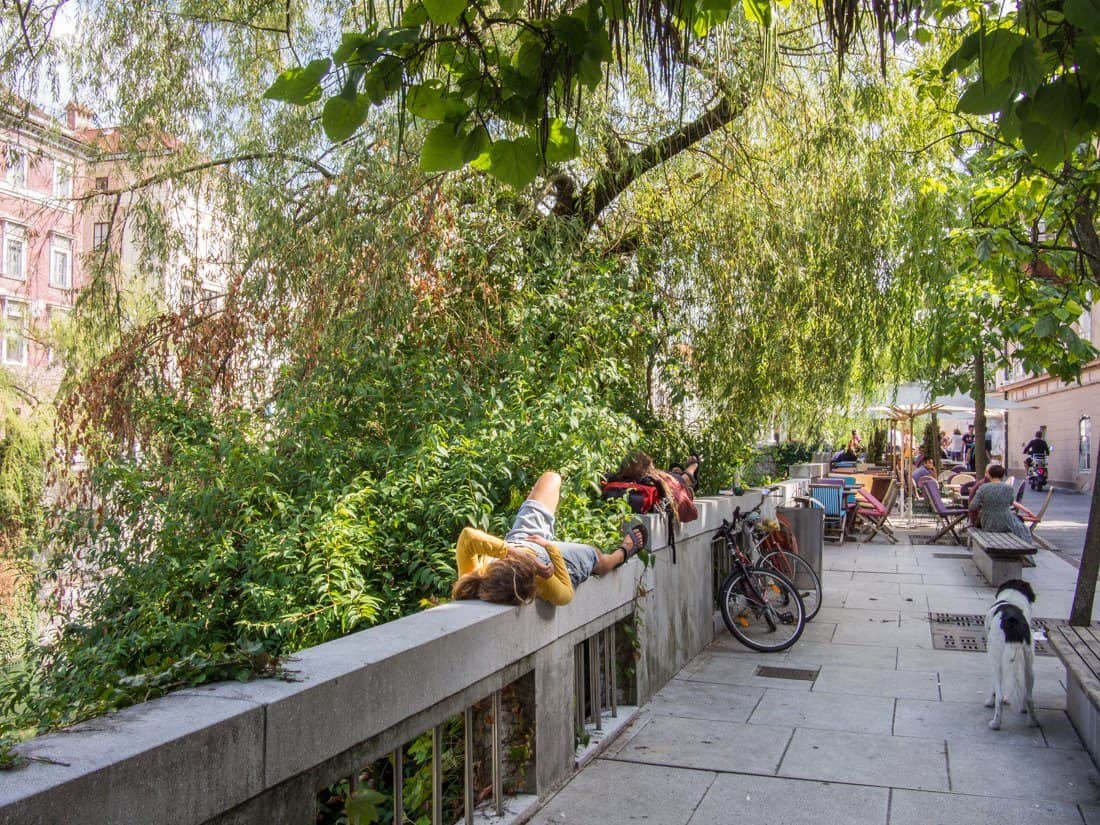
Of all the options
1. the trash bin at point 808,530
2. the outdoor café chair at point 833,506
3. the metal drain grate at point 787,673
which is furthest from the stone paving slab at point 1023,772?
the outdoor café chair at point 833,506

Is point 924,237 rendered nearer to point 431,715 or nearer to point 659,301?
point 659,301

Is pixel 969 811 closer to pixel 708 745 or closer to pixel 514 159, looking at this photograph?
pixel 708 745

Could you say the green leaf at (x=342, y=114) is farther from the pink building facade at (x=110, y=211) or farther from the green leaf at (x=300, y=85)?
the pink building facade at (x=110, y=211)

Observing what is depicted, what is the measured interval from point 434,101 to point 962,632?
734 cm

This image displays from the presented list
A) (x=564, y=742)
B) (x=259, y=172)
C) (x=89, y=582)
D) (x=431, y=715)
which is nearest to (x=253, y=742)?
(x=431, y=715)

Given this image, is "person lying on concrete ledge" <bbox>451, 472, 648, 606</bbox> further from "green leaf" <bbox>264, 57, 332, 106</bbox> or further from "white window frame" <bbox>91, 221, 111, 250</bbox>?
"white window frame" <bbox>91, 221, 111, 250</bbox>

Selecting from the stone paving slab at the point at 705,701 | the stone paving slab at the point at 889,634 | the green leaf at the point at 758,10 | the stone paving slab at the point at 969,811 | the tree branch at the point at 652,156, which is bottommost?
the stone paving slab at the point at 969,811

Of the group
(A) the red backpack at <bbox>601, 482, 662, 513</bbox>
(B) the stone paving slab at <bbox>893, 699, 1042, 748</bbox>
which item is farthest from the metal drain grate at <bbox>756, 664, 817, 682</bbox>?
(A) the red backpack at <bbox>601, 482, 662, 513</bbox>

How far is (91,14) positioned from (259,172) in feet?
6.22

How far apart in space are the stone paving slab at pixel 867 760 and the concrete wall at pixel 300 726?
1304mm

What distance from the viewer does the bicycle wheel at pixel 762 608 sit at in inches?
332

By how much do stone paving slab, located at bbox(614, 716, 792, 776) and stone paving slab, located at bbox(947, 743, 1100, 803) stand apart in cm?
95

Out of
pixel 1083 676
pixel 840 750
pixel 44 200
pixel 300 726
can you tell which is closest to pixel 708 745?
pixel 840 750

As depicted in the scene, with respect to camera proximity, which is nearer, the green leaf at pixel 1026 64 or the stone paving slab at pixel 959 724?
the green leaf at pixel 1026 64
